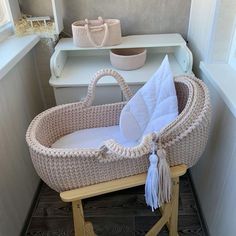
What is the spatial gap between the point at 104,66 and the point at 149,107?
482 millimetres

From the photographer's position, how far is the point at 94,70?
1.32 m

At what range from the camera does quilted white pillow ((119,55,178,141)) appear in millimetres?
926

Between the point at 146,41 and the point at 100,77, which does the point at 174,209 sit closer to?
the point at 100,77

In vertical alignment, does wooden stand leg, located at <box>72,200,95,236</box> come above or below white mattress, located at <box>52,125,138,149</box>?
below

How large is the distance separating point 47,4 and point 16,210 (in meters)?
1.09

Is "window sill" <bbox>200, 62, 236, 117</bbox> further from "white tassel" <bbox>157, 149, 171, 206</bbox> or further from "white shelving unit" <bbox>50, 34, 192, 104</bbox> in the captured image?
"white tassel" <bbox>157, 149, 171, 206</bbox>

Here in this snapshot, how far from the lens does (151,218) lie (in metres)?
1.27

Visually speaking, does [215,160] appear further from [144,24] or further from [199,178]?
[144,24]

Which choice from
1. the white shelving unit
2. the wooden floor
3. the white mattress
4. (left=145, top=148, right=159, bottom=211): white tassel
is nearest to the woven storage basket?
the white shelving unit

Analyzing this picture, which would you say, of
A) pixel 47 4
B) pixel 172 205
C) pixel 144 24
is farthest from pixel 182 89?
pixel 47 4

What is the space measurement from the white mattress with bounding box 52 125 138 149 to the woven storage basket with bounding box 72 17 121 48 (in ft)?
1.42

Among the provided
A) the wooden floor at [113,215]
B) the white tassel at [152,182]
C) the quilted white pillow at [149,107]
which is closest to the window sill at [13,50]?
the quilted white pillow at [149,107]

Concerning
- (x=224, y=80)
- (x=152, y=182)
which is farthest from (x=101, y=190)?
(x=224, y=80)

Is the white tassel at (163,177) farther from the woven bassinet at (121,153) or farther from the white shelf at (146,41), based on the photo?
the white shelf at (146,41)
